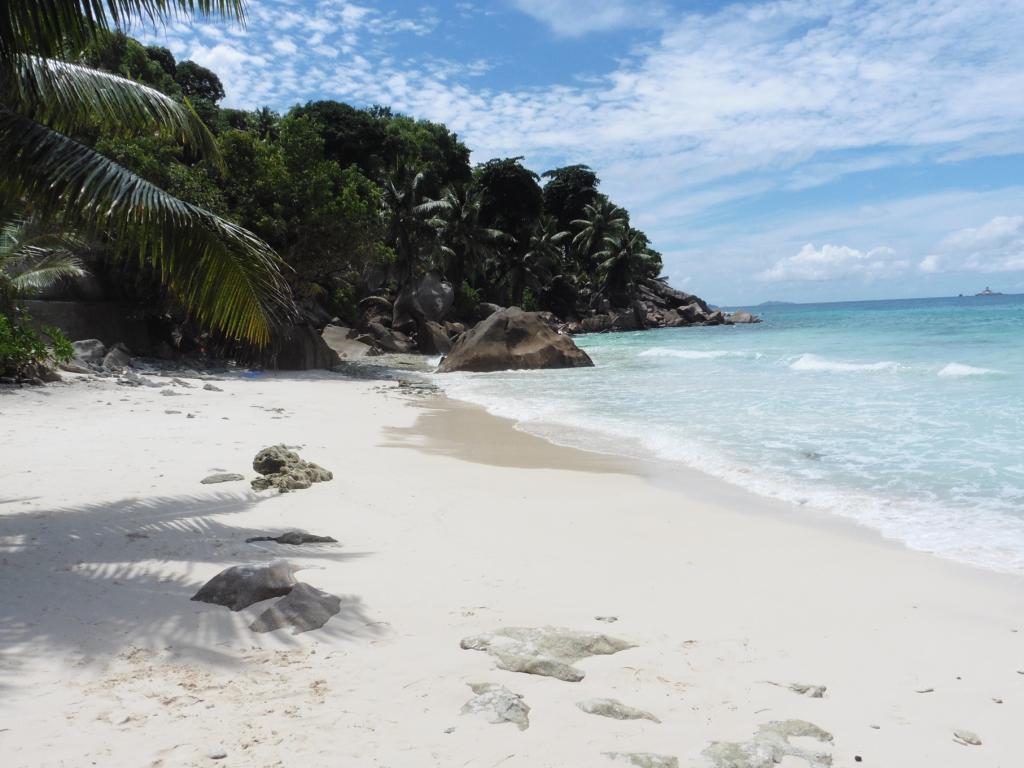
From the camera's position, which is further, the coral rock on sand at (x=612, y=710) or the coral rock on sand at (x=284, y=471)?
the coral rock on sand at (x=284, y=471)

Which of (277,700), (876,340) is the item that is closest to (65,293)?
(277,700)

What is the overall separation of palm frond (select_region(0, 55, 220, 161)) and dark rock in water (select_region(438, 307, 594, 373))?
14673mm

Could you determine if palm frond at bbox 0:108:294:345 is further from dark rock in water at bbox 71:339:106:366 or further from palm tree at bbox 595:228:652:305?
palm tree at bbox 595:228:652:305

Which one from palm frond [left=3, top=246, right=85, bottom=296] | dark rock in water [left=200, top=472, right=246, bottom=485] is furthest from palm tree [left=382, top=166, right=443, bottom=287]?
dark rock in water [left=200, top=472, right=246, bottom=485]

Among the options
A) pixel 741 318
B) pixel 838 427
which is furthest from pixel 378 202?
pixel 741 318

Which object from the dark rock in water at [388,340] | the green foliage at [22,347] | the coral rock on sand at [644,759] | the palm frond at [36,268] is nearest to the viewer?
the coral rock on sand at [644,759]

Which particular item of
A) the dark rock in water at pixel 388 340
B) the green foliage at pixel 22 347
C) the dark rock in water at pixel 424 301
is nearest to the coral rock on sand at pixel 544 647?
the green foliage at pixel 22 347

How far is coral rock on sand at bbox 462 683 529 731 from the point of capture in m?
2.76

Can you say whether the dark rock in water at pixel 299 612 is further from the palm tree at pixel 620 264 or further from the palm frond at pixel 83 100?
the palm tree at pixel 620 264

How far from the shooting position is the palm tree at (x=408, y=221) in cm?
3409

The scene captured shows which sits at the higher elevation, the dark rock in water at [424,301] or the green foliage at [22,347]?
the dark rock in water at [424,301]

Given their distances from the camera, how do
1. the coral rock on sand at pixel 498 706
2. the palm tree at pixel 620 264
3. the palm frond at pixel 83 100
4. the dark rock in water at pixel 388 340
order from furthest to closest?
the palm tree at pixel 620 264 → the dark rock in water at pixel 388 340 → the palm frond at pixel 83 100 → the coral rock on sand at pixel 498 706

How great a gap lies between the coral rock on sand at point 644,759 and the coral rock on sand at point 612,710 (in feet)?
0.81

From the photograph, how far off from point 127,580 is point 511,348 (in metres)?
18.4
